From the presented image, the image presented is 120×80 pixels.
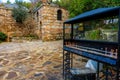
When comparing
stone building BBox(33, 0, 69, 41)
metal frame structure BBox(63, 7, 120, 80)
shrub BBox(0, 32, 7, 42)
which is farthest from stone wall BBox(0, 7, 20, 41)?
metal frame structure BBox(63, 7, 120, 80)

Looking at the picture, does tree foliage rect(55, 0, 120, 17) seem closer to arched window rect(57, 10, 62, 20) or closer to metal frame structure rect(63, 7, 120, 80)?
metal frame structure rect(63, 7, 120, 80)

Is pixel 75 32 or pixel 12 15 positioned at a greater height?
pixel 12 15

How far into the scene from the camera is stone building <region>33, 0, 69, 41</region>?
1334 centimetres

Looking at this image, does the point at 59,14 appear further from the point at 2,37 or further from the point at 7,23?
the point at 2,37

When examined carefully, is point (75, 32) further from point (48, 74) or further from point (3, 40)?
point (3, 40)

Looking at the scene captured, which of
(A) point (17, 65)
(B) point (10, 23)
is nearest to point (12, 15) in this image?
(B) point (10, 23)

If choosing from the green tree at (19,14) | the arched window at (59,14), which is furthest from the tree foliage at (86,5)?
the green tree at (19,14)

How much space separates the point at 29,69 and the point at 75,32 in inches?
76.2

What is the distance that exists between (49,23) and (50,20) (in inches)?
11.1

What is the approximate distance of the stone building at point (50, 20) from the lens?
1334 centimetres

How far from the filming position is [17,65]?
561 centimetres

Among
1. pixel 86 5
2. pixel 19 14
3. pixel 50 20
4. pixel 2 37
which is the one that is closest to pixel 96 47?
pixel 86 5

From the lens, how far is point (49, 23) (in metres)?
13.5

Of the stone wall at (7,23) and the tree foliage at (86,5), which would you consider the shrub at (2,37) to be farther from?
the tree foliage at (86,5)
